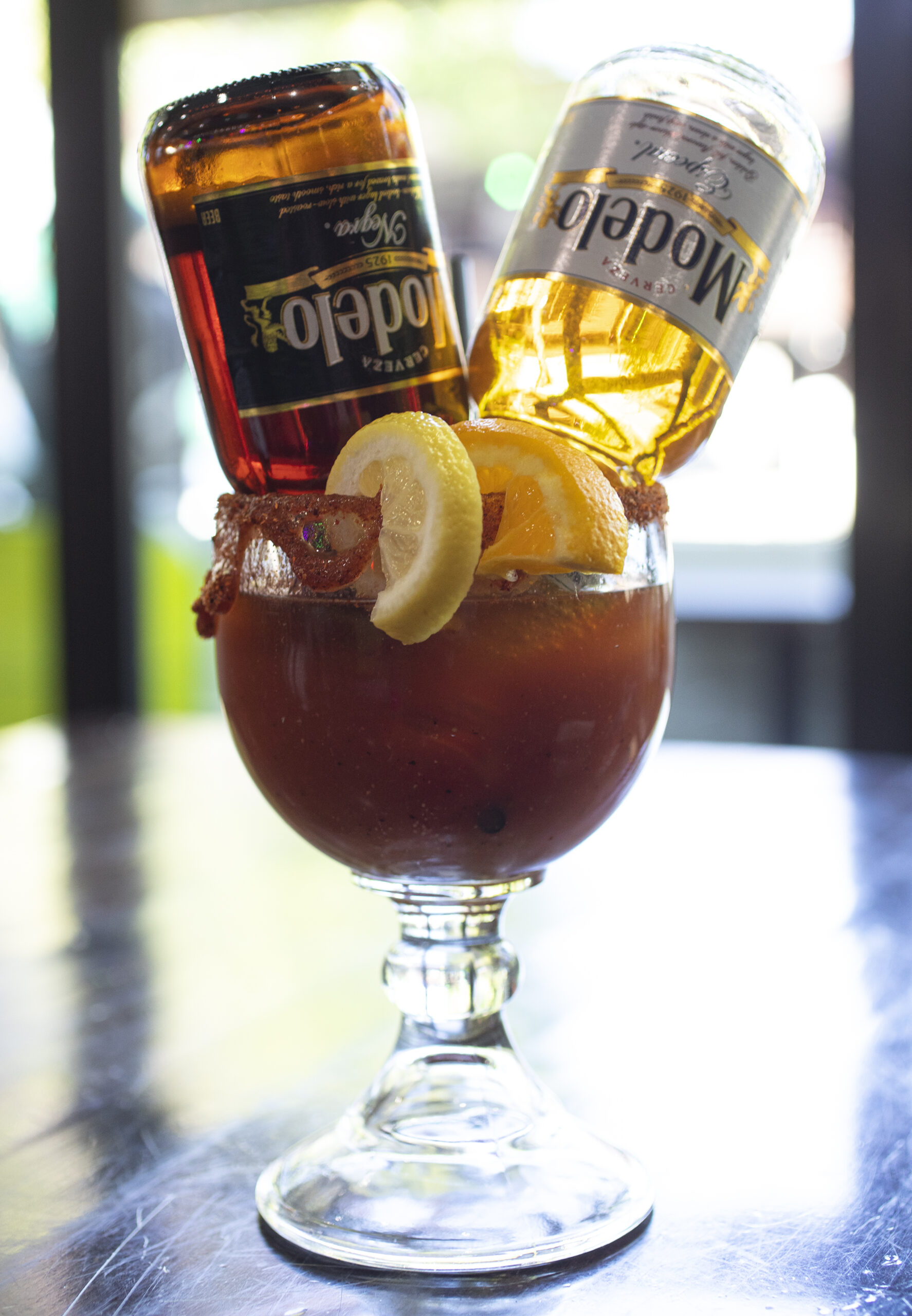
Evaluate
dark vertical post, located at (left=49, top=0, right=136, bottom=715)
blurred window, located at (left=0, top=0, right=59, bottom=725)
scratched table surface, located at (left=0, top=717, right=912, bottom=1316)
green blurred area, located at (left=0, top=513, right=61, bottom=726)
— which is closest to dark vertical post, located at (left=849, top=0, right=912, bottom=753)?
scratched table surface, located at (left=0, top=717, right=912, bottom=1316)

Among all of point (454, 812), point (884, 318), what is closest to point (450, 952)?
point (454, 812)

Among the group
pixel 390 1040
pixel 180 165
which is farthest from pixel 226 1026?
pixel 180 165

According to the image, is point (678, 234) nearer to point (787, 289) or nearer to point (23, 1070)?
point (23, 1070)

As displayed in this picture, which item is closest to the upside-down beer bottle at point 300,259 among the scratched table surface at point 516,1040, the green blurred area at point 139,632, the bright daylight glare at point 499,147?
the scratched table surface at point 516,1040

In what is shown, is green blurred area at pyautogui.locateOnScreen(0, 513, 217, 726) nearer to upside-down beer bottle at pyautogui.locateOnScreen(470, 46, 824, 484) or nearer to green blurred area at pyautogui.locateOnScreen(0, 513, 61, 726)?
green blurred area at pyautogui.locateOnScreen(0, 513, 61, 726)

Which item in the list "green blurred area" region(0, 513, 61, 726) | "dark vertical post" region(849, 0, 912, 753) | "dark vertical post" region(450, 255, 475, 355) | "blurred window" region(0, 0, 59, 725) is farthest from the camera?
"green blurred area" region(0, 513, 61, 726)

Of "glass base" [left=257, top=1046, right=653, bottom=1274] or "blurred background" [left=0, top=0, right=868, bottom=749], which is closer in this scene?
"glass base" [left=257, top=1046, right=653, bottom=1274]

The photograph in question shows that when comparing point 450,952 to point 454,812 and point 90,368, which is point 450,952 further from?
point 90,368
